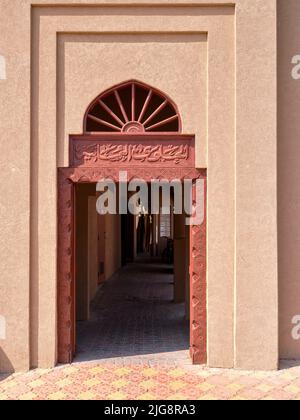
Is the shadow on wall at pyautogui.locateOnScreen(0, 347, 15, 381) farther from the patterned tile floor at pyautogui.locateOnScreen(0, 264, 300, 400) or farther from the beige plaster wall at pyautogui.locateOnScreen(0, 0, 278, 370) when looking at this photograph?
the patterned tile floor at pyautogui.locateOnScreen(0, 264, 300, 400)

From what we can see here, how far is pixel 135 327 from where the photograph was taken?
7.70 m

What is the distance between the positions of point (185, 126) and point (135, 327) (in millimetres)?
4062

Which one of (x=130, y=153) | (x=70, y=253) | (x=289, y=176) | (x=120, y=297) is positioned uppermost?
(x=130, y=153)

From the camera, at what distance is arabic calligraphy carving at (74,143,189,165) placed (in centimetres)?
582

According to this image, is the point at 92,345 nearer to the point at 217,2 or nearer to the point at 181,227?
the point at 181,227

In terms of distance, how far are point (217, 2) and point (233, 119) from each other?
1.67 meters

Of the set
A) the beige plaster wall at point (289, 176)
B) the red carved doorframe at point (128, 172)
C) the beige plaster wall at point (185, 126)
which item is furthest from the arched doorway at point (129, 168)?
the beige plaster wall at point (289, 176)

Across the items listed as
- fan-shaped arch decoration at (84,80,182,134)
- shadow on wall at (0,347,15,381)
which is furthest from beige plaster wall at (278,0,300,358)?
shadow on wall at (0,347,15,381)

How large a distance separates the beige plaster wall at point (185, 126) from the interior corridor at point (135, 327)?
2.92 ft

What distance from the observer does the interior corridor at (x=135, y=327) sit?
6223mm

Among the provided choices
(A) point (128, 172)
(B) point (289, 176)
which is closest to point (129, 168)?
(A) point (128, 172)

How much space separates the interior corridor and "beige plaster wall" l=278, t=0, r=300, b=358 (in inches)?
65.9

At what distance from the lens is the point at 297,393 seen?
4.96 m

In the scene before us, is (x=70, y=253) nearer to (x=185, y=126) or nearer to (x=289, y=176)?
(x=185, y=126)
